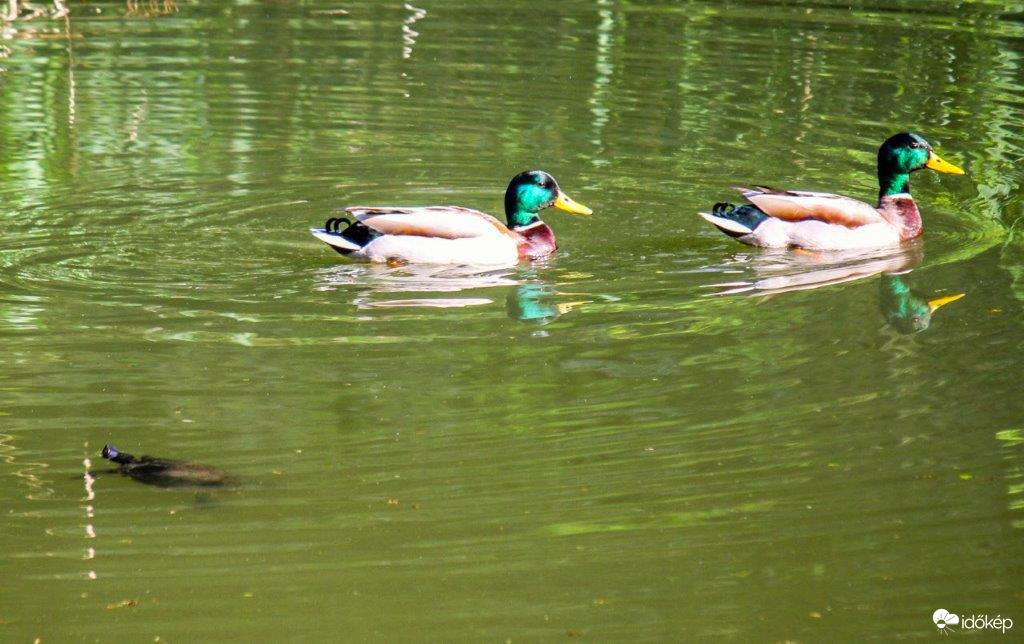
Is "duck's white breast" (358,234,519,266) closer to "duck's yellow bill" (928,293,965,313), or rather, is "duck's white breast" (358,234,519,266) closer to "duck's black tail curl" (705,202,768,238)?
"duck's black tail curl" (705,202,768,238)

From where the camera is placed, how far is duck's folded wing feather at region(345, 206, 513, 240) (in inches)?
400

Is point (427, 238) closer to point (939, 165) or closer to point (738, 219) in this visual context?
point (738, 219)

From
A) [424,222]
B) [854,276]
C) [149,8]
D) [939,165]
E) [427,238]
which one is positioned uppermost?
[149,8]

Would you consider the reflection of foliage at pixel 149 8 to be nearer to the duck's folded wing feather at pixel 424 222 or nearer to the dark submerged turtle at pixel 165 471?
the duck's folded wing feather at pixel 424 222

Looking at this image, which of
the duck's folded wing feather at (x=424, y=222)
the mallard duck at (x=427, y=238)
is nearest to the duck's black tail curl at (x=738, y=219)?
the mallard duck at (x=427, y=238)

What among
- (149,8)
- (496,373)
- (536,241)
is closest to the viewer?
(496,373)

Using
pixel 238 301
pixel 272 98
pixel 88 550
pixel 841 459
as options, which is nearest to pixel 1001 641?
pixel 841 459

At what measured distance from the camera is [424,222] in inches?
400

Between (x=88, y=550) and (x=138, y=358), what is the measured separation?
7.47 ft

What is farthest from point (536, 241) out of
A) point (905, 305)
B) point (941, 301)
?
point (941, 301)

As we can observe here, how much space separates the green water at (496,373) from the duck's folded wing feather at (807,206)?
1.13 feet

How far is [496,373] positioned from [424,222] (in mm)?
2596

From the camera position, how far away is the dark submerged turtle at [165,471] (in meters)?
6.39

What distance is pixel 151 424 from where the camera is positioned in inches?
277
